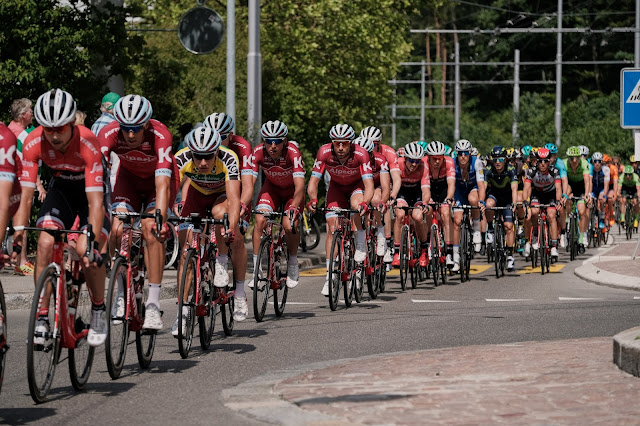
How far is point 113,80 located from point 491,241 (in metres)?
6.43

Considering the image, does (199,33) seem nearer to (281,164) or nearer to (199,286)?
(281,164)

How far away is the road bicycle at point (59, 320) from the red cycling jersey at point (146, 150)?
132 cm

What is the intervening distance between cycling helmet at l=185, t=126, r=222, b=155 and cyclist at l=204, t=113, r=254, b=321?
1.02m

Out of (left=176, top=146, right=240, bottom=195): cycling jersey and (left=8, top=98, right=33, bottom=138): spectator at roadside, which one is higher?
(left=8, top=98, right=33, bottom=138): spectator at roadside

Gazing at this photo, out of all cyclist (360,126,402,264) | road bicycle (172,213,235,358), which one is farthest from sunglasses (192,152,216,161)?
cyclist (360,126,402,264)

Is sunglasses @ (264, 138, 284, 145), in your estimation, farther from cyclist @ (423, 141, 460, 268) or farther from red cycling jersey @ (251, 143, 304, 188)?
cyclist @ (423, 141, 460, 268)

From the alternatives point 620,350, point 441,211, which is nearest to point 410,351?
point 620,350

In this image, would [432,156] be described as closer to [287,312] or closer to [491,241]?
[491,241]

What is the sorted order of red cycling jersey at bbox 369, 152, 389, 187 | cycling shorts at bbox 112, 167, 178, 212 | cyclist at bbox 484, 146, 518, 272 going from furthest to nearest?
cyclist at bbox 484, 146, 518, 272 → red cycling jersey at bbox 369, 152, 389, 187 → cycling shorts at bbox 112, 167, 178, 212

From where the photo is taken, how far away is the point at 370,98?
37.8 meters

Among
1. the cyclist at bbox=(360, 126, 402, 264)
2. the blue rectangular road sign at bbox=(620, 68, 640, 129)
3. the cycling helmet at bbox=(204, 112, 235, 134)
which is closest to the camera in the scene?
the cycling helmet at bbox=(204, 112, 235, 134)

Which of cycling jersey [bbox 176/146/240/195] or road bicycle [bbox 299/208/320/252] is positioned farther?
road bicycle [bbox 299/208/320/252]

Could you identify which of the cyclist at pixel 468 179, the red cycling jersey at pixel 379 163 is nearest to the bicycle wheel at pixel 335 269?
the red cycling jersey at pixel 379 163

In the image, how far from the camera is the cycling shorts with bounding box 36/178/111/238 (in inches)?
355
